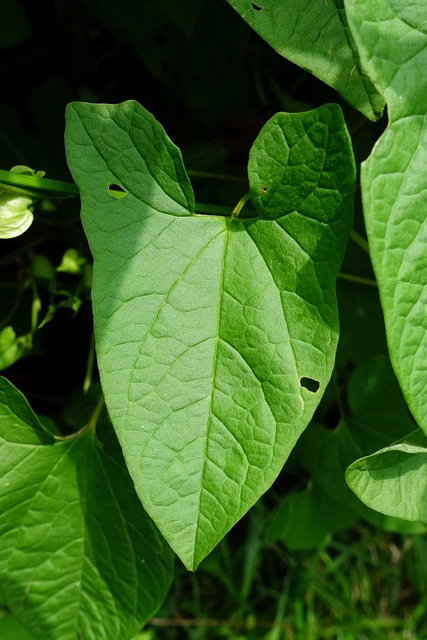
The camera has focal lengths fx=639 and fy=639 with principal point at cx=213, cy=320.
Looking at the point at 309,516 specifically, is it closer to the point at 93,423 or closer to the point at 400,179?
the point at 93,423

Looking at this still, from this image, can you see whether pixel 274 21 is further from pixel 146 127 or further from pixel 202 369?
pixel 202 369

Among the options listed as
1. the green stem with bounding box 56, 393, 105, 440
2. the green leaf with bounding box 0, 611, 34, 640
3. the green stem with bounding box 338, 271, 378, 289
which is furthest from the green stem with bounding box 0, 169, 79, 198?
the green leaf with bounding box 0, 611, 34, 640

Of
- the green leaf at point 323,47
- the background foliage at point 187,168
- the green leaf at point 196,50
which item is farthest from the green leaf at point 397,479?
the green leaf at point 196,50

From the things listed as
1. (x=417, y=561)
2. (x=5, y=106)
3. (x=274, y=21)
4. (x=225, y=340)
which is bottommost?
(x=417, y=561)

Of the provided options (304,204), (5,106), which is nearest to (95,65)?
(5,106)

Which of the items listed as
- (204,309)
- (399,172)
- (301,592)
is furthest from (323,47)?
(301,592)
